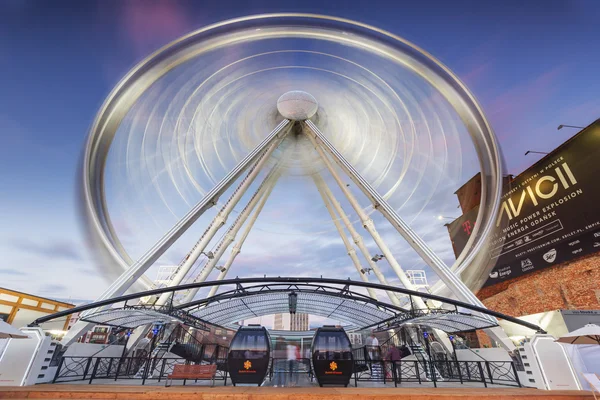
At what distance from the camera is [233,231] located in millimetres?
22375

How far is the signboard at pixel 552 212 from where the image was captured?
68.7 feet

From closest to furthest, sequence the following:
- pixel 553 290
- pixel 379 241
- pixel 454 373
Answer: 1. pixel 454 373
2. pixel 379 241
3. pixel 553 290

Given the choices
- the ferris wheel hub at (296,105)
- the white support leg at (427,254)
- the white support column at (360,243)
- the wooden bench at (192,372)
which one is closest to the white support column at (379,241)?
the white support leg at (427,254)

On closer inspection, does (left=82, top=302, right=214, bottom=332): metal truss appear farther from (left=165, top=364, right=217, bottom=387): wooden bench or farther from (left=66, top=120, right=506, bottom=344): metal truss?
(left=165, top=364, right=217, bottom=387): wooden bench

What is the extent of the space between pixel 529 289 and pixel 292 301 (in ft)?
74.3

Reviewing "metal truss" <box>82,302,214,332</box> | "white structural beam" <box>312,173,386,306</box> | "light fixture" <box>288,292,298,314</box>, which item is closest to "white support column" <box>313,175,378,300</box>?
"white structural beam" <box>312,173,386,306</box>

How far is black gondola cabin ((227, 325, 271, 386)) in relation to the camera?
11430 mm

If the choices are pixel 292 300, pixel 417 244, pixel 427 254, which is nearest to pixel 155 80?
pixel 292 300

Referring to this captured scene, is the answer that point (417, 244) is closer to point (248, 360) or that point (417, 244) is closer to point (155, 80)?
point (248, 360)

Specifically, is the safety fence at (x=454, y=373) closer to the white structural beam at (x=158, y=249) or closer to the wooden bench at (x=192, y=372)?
the wooden bench at (x=192, y=372)

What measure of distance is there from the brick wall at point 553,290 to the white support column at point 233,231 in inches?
990

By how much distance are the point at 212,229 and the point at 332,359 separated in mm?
11662

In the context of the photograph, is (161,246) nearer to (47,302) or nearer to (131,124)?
(131,124)

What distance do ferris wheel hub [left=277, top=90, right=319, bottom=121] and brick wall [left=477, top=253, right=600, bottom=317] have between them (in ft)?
79.5
